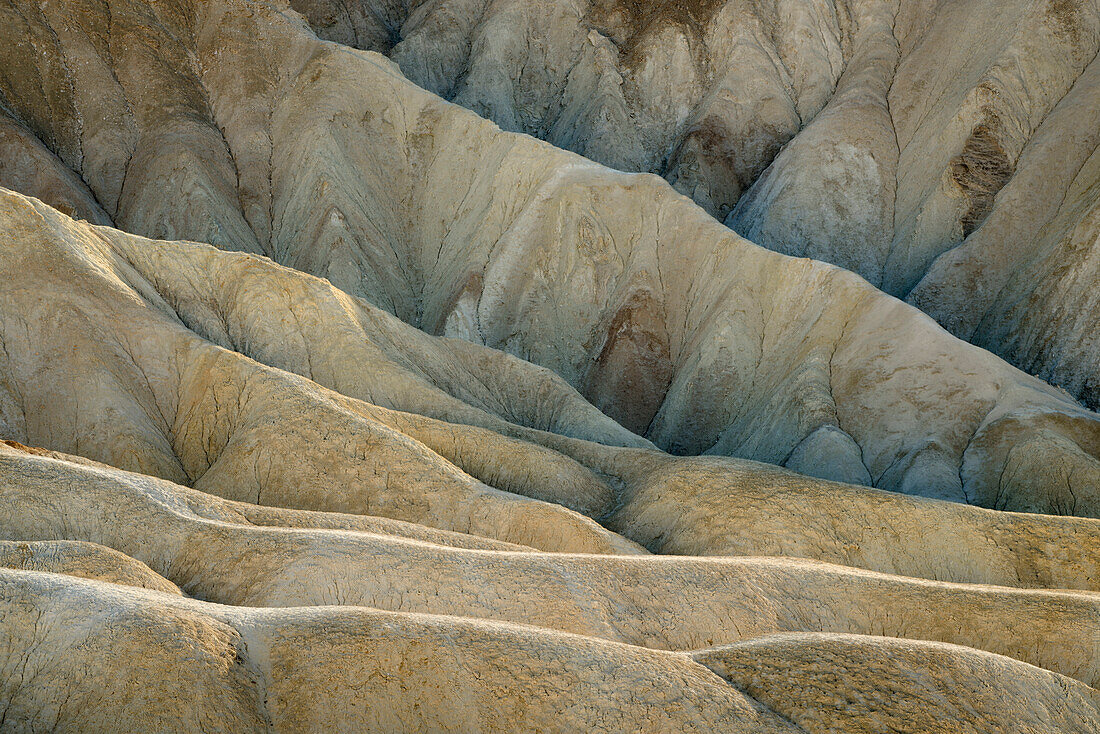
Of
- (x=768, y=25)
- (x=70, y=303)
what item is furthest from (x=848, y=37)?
(x=70, y=303)

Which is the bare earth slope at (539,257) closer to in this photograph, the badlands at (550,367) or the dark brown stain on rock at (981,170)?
the badlands at (550,367)

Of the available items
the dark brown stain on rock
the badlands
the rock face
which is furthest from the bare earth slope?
the dark brown stain on rock

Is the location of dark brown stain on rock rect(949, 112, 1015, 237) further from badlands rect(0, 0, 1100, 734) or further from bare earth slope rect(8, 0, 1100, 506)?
bare earth slope rect(8, 0, 1100, 506)

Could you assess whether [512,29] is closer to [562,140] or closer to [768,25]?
[562,140]

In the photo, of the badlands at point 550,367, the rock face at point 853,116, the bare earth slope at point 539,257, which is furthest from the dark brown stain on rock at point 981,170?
the bare earth slope at point 539,257

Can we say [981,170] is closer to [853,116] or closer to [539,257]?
[853,116]

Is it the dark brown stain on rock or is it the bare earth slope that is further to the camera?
the dark brown stain on rock

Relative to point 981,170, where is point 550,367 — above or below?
below

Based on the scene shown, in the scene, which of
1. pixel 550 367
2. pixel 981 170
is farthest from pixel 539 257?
pixel 981 170
